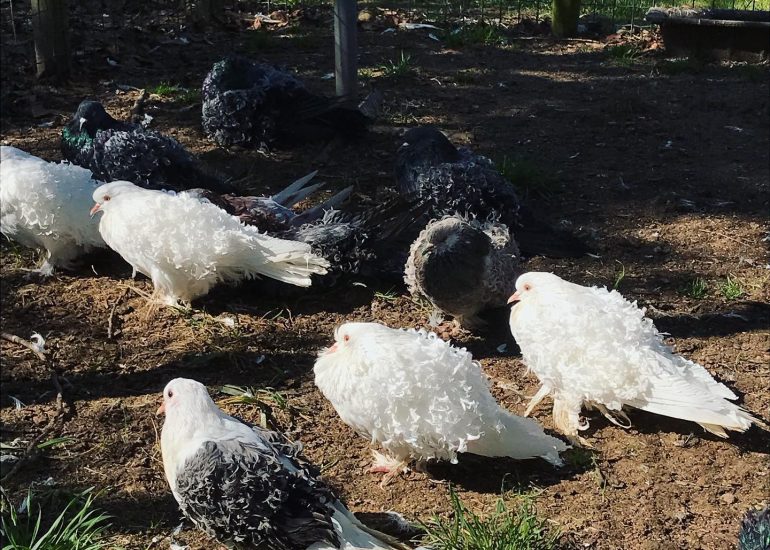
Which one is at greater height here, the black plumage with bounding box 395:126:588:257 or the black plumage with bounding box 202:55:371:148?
the black plumage with bounding box 202:55:371:148

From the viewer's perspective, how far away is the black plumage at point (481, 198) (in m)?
4.81

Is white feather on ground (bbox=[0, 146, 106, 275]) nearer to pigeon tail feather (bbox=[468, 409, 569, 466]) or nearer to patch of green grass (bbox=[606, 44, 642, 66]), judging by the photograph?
pigeon tail feather (bbox=[468, 409, 569, 466])

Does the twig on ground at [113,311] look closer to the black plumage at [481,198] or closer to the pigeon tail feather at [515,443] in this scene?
the black plumage at [481,198]

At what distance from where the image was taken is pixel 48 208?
4574mm

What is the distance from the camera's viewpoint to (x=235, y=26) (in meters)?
9.15

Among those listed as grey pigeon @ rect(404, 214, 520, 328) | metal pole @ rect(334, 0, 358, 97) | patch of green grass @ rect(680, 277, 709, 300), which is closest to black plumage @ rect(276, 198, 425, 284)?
grey pigeon @ rect(404, 214, 520, 328)

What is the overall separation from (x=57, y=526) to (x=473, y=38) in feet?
23.8

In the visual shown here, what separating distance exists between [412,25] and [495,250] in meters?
5.97

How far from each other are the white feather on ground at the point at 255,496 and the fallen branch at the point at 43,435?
696 millimetres

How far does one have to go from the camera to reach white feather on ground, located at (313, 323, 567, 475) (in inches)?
120

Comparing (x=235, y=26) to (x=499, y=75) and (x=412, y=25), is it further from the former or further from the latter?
(x=499, y=75)

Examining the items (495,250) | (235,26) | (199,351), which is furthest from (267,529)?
(235,26)

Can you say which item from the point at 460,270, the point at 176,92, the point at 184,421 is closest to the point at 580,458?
the point at 460,270

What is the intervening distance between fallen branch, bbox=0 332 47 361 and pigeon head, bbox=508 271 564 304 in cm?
209
